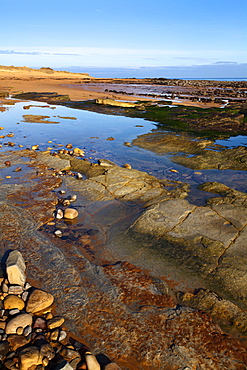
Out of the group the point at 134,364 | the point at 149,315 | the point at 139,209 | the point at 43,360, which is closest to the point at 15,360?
the point at 43,360

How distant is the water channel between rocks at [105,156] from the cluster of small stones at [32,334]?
126cm

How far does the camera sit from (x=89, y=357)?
9.48 ft

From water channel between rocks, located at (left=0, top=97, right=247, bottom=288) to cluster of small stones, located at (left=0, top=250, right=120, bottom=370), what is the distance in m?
1.26

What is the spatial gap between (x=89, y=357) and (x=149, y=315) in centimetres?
94

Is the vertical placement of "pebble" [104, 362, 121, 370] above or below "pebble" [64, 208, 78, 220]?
below

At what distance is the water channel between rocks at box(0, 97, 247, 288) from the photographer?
5.14m

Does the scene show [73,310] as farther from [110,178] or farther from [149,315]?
[110,178]

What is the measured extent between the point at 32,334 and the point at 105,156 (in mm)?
8443

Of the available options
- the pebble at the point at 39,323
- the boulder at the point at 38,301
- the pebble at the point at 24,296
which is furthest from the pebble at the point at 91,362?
the pebble at the point at 24,296

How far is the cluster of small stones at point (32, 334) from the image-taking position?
283cm

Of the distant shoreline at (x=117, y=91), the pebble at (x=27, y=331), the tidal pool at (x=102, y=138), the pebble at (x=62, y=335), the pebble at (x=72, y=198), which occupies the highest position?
the distant shoreline at (x=117, y=91)

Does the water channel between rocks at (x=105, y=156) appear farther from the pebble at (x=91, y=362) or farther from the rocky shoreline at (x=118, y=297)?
the pebble at (x=91, y=362)

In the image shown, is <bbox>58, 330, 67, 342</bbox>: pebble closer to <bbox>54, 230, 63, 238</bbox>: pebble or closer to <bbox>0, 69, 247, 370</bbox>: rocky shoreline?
<bbox>0, 69, 247, 370</bbox>: rocky shoreline

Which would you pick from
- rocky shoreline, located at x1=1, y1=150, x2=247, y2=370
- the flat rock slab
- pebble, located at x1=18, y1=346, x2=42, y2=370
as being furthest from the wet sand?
pebble, located at x1=18, y1=346, x2=42, y2=370
